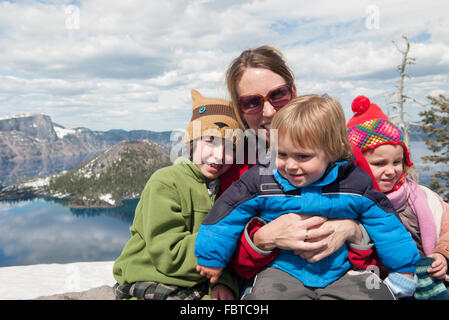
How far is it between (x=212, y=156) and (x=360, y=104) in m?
1.97

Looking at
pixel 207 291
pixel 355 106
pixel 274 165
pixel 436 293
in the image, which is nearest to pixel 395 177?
pixel 355 106

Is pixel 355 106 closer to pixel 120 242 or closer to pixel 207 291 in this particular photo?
pixel 207 291

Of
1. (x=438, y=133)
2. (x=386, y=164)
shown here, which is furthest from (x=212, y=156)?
(x=438, y=133)

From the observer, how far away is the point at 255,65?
12.5 ft

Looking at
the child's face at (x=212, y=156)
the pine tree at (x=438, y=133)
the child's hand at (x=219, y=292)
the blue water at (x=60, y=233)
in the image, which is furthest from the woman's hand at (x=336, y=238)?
the blue water at (x=60, y=233)

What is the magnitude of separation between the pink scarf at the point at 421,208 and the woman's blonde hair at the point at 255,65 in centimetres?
178

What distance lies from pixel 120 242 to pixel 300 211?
143 m

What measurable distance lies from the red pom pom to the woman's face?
933 mm

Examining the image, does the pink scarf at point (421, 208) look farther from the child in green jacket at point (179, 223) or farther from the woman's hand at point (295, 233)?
the child in green jacket at point (179, 223)

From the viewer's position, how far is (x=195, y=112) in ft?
12.4

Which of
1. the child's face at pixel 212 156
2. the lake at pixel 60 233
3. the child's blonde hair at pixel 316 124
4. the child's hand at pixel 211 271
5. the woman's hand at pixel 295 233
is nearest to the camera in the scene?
the child's blonde hair at pixel 316 124

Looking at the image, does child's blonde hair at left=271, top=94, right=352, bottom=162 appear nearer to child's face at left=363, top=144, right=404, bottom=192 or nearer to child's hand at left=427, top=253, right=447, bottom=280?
child's face at left=363, top=144, right=404, bottom=192

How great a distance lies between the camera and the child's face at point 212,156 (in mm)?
3256

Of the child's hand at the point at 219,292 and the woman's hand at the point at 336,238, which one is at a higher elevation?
the woman's hand at the point at 336,238
